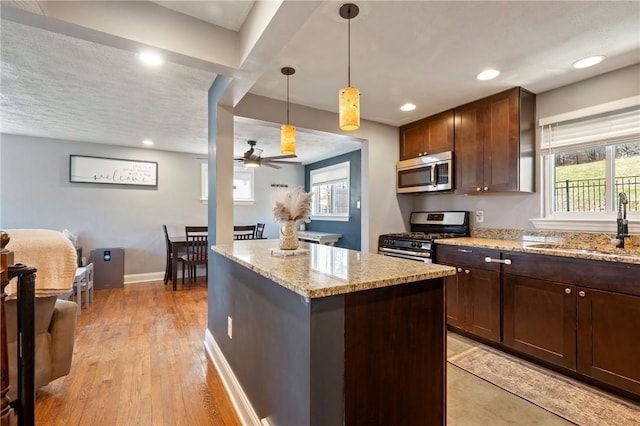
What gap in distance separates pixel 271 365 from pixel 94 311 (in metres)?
3.24

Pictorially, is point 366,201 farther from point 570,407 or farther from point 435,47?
point 570,407

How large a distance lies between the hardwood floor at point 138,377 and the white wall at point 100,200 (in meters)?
1.58

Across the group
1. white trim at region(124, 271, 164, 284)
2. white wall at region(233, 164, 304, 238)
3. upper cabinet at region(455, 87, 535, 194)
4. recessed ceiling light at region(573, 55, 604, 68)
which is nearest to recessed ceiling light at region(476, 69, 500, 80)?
upper cabinet at region(455, 87, 535, 194)

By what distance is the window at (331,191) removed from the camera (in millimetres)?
5336

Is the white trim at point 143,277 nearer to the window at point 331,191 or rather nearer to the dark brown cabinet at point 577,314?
the window at point 331,191

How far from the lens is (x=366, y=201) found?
3525 mm

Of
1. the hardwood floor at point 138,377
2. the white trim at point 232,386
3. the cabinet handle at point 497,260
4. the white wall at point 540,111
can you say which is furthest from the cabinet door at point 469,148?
the hardwood floor at point 138,377

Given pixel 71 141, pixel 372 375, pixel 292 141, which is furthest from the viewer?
pixel 71 141

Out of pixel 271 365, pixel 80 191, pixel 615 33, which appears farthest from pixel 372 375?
pixel 80 191

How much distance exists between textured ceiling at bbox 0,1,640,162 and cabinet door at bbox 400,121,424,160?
152 mm

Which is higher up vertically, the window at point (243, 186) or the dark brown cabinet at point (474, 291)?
the window at point (243, 186)

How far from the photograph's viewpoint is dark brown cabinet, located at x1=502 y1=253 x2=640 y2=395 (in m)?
1.80

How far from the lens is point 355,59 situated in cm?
215

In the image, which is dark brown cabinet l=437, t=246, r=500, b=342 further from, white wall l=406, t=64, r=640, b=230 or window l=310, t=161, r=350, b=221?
window l=310, t=161, r=350, b=221
